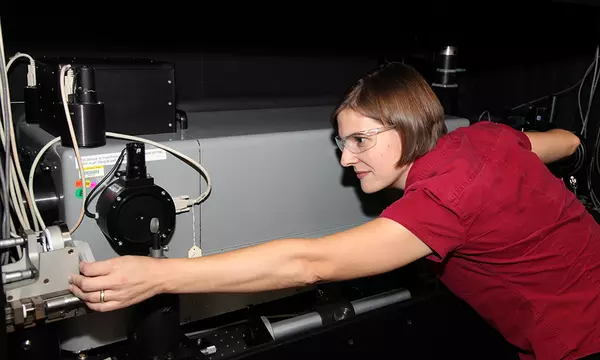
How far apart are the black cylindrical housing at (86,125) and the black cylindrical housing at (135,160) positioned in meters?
0.06

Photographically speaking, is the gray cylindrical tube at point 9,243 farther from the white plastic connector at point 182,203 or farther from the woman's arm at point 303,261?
the white plastic connector at point 182,203

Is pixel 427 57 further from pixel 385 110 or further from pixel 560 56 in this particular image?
pixel 385 110

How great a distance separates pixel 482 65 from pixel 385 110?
0.97 m

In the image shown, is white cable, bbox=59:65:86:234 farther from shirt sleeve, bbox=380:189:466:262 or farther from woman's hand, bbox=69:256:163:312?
shirt sleeve, bbox=380:189:466:262

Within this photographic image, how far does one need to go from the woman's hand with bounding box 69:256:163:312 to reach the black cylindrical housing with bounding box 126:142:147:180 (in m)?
0.18

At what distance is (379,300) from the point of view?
128cm

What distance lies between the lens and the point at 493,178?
3.08ft

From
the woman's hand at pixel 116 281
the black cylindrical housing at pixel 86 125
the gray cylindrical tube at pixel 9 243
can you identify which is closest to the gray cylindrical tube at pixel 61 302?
the woman's hand at pixel 116 281

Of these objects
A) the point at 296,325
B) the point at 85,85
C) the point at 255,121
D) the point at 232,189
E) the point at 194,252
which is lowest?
the point at 296,325

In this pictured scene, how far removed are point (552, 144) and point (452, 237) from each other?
0.56m

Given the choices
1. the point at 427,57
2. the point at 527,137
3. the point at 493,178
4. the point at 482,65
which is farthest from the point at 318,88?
the point at 493,178

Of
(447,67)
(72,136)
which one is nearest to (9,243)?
(72,136)

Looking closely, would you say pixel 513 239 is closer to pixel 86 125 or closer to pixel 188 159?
pixel 188 159

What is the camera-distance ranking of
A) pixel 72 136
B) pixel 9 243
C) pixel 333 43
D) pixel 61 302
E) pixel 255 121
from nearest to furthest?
Result: pixel 9 243 → pixel 61 302 → pixel 72 136 → pixel 255 121 → pixel 333 43
